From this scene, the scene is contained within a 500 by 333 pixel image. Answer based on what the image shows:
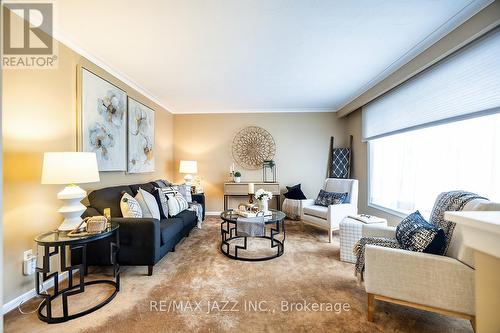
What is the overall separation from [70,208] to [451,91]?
148 inches

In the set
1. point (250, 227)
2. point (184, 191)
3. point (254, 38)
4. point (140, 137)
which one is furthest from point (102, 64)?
point (250, 227)

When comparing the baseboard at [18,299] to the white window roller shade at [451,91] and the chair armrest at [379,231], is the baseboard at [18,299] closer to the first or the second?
the chair armrest at [379,231]

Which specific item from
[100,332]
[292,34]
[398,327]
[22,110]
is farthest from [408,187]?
[22,110]

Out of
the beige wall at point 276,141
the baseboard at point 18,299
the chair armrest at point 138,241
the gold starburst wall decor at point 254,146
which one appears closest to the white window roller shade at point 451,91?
the beige wall at point 276,141

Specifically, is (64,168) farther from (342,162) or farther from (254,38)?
(342,162)

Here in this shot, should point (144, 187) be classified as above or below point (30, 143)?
below

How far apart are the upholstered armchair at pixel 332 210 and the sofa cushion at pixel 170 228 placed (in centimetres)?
204

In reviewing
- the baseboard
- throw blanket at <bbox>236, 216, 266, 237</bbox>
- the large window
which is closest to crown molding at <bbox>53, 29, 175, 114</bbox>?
the baseboard

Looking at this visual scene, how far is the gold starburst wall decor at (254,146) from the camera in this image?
496 cm

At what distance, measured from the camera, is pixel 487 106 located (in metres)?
1.88

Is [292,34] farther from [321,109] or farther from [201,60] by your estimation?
[321,109]

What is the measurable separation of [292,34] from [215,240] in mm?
2824

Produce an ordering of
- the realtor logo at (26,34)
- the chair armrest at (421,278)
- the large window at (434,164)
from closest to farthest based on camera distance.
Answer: the chair armrest at (421,278) → the realtor logo at (26,34) → the large window at (434,164)

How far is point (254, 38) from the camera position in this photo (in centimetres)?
219
